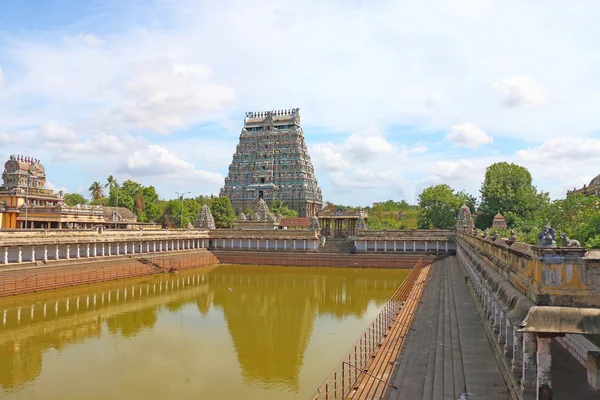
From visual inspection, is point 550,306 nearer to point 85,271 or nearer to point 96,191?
point 85,271

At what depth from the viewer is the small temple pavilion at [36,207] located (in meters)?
58.4

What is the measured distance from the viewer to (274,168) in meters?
107

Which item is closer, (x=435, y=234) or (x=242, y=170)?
(x=435, y=234)

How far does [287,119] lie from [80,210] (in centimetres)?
5926

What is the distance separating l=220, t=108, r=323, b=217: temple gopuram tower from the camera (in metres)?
104

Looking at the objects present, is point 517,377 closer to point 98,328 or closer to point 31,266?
point 98,328

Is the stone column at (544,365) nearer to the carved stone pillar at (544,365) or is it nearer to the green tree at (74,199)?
the carved stone pillar at (544,365)

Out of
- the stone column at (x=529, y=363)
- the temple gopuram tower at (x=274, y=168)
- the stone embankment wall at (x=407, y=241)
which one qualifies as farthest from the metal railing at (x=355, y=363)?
the temple gopuram tower at (x=274, y=168)

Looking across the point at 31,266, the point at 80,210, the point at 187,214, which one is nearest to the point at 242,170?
the point at 187,214

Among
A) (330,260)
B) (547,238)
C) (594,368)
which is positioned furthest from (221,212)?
(547,238)

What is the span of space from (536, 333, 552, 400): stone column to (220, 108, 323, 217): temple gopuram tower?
310 ft

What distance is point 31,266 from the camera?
3366 cm

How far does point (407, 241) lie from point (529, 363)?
47127mm

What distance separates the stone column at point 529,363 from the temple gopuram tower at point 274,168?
93733 mm
